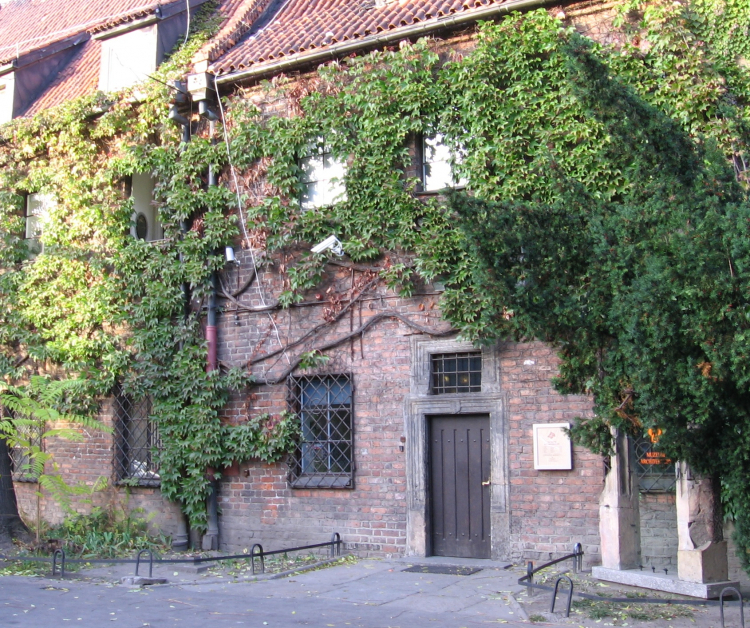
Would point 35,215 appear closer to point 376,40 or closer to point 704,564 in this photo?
point 376,40

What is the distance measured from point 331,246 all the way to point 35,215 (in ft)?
21.7

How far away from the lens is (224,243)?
12.6 meters

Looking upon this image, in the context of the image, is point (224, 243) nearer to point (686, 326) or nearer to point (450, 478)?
point (450, 478)

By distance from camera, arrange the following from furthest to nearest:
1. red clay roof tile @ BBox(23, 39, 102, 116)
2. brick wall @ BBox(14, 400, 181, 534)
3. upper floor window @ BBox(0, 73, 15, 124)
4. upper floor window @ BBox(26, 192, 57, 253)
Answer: upper floor window @ BBox(0, 73, 15, 124), red clay roof tile @ BBox(23, 39, 102, 116), upper floor window @ BBox(26, 192, 57, 253), brick wall @ BBox(14, 400, 181, 534)

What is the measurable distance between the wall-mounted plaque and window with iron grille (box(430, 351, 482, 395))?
1.01 metres

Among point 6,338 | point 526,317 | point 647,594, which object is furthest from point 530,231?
point 6,338

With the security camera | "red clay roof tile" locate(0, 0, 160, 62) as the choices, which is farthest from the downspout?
"red clay roof tile" locate(0, 0, 160, 62)

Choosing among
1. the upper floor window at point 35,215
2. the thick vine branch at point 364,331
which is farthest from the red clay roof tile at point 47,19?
the thick vine branch at point 364,331

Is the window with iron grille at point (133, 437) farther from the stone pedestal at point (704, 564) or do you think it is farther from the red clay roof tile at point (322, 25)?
the stone pedestal at point (704, 564)

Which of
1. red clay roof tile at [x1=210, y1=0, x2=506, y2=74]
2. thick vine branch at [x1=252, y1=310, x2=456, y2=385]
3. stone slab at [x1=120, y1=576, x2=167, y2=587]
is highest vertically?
red clay roof tile at [x1=210, y1=0, x2=506, y2=74]

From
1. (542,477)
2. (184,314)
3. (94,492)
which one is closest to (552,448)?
(542,477)

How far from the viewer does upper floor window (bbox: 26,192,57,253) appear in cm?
1508

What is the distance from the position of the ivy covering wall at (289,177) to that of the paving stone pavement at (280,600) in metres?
2.47

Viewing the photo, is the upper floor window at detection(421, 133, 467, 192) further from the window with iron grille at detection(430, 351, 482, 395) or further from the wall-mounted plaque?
the wall-mounted plaque
